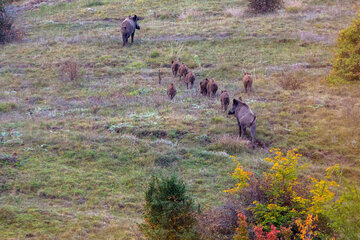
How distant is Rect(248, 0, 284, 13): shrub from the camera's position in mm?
26969

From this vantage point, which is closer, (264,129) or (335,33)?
(264,129)

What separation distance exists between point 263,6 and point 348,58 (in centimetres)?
1167

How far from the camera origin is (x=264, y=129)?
13.2 meters

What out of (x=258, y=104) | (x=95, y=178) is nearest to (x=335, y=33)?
(x=258, y=104)

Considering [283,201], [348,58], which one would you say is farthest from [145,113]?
[348,58]

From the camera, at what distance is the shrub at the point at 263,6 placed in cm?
2697

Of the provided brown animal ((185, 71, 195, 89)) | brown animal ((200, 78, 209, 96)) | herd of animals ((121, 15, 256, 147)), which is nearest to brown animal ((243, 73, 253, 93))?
herd of animals ((121, 15, 256, 147))

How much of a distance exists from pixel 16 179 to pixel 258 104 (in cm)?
884

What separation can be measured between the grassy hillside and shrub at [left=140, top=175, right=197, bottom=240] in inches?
52.5

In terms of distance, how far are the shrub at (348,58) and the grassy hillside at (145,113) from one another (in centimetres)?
56

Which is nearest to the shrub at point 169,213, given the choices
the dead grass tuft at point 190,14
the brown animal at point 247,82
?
the brown animal at point 247,82

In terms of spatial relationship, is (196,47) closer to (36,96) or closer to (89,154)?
(36,96)

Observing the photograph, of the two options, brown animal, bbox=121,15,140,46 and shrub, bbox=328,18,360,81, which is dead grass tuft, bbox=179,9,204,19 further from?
shrub, bbox=328,18,360,81

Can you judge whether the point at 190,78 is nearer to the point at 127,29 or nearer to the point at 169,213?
the point at 127,29
